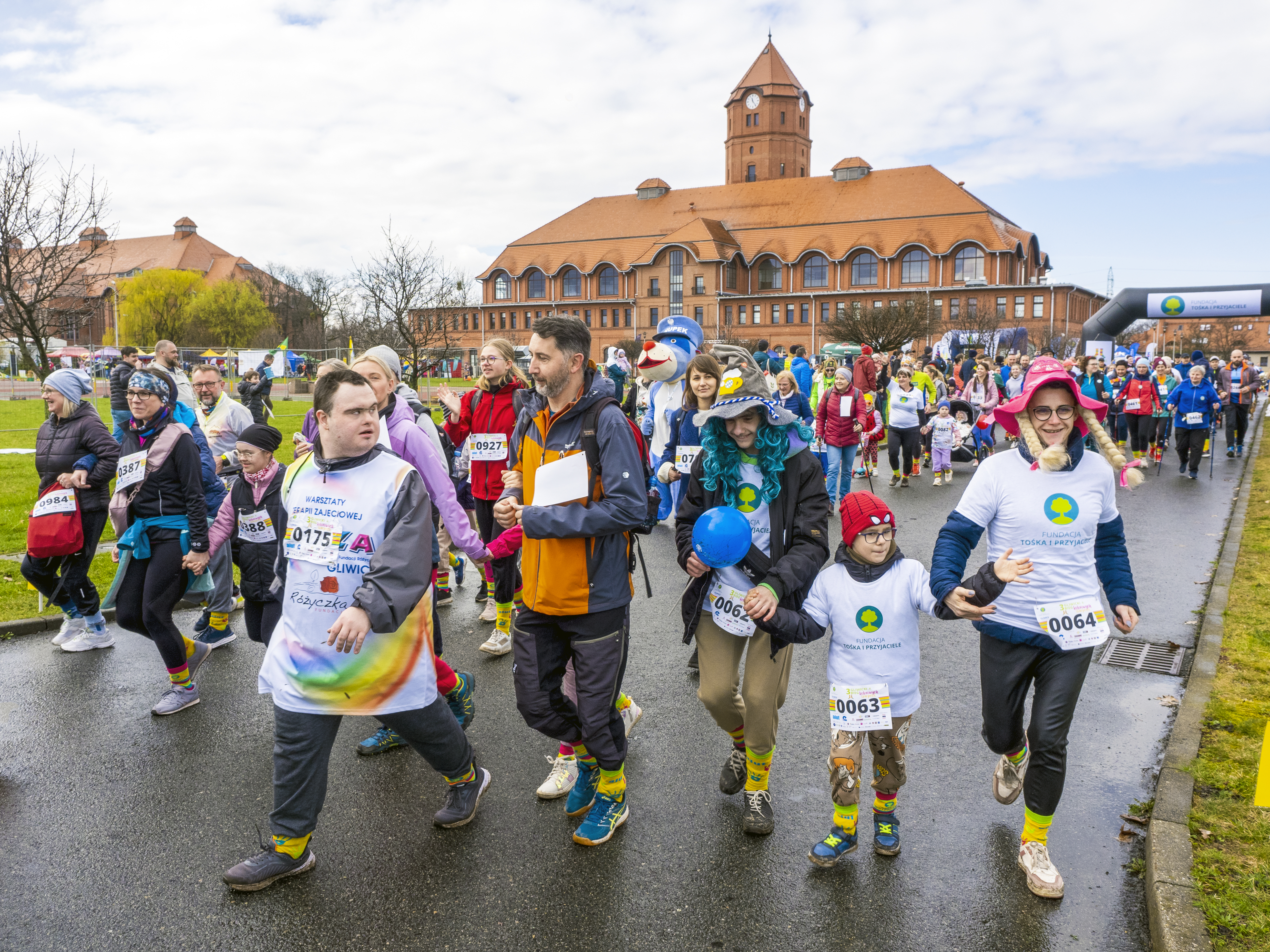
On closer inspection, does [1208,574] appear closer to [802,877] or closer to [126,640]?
[802,877]

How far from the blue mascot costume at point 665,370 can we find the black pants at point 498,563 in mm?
2201

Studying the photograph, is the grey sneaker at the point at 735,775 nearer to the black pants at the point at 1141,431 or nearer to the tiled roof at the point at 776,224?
the black pants at the point at 1141,431

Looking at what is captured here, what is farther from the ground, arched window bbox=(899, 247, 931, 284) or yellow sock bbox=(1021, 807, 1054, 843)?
arched window bbox=(899, 247, 931, 284)

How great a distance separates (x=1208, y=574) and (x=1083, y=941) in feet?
22.6

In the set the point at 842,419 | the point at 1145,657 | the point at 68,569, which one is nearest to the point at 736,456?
the point at 1145,657

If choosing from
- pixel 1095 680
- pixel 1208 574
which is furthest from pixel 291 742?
pixel 1208 574

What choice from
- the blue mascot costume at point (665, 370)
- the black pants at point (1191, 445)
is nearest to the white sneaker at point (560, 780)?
the blue mascot costume at point (665, 370)

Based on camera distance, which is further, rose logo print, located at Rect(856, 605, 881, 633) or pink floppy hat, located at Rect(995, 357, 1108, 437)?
rose logo print, located at Rect(856, 605, 881, 633)

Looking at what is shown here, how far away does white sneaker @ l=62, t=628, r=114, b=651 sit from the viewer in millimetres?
6617

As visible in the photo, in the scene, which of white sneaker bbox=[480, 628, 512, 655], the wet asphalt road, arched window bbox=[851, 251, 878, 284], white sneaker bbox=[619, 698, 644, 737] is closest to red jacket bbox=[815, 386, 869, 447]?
the wet asphalt road

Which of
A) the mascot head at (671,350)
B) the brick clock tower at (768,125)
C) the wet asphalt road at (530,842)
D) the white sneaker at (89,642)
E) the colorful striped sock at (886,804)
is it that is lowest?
the wet asphalt road at (530,842)

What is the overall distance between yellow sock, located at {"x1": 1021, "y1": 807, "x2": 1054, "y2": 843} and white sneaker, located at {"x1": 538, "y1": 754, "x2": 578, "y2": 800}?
1.99 meters

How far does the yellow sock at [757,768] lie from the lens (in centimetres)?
400

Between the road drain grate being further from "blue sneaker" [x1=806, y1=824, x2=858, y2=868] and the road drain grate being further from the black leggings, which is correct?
the black leggings
